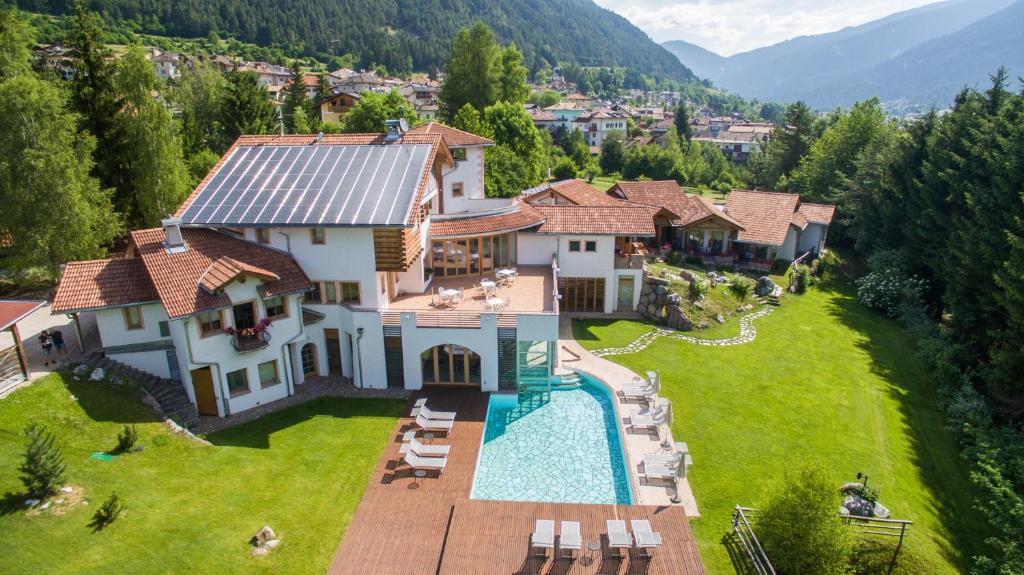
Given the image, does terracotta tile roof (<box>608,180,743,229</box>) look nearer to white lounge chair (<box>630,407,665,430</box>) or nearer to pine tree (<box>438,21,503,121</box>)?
white lounge chair (<box>630,407,665,430</box>)

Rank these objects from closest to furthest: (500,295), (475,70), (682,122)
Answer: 1. (500,295)
2. (475,70)
3. (682,122)

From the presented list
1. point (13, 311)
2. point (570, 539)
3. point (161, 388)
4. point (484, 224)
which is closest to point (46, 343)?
point (13, 311)

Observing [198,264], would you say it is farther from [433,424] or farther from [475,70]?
[475,70]

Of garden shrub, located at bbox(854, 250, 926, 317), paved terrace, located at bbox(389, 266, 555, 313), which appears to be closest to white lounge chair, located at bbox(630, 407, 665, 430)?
paved terrace, located at bbox(389, 266, 555, 313)

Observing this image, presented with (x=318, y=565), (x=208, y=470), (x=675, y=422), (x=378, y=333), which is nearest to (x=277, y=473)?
(x=208, y=470)

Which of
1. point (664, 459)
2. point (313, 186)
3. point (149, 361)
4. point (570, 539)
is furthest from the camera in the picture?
point (313, 186)

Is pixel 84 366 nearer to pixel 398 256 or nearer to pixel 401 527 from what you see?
pixel 398 256

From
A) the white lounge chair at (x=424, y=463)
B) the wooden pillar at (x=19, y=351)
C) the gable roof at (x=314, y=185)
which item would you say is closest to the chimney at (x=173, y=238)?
the gable roof at (x=314, y=185)
